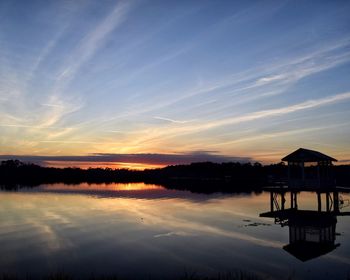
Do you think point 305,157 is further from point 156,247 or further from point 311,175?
point 156,247

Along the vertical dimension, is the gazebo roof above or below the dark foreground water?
above

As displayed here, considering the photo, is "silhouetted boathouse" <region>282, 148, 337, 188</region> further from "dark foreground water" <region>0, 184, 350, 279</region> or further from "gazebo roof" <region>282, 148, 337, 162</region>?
"dark foreground water" <region>0, 184, 350, 279</region>

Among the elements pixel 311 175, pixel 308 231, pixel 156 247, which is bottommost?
pixel 156 247

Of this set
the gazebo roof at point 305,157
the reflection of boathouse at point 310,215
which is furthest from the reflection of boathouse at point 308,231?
the gazebo roof at point 305,157

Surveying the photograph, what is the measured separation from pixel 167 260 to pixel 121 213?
21.8 metres

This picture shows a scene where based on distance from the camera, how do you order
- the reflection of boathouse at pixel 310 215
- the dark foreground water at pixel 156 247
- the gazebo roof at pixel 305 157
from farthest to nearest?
the gazebo roof at pixel 305 157 → the reflection of boathouse at pixel 310 215 → the dark foreground water at pixel 156 247

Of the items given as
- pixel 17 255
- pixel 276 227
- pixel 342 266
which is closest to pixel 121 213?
pixel 276 227

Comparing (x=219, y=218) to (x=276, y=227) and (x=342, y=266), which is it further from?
(x=342, y=266)

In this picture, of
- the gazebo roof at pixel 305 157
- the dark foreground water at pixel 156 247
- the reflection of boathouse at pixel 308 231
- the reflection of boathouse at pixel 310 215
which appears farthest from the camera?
the gazebo roof at pixel 305 157

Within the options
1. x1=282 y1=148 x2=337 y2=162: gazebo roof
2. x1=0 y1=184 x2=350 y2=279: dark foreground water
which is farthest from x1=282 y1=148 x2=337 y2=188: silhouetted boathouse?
x1=0 y1=184 x2=350 y2=279: dark foreground water

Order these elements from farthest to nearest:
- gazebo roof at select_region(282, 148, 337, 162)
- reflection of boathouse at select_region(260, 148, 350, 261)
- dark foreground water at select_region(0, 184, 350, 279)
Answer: gazebo roof at select_region(282, 148, 337, 162) < reflection of boathouse at select_region(260, 148, 350, 261) < dark foreground water at select_region(0, 184, 350, 279)

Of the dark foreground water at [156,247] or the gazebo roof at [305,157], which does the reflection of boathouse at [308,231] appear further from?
the gazebo roof at [305,157]

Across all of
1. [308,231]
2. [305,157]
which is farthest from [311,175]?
[308,231]

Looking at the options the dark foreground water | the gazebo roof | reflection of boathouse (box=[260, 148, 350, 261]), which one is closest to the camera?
the dark foreground water
